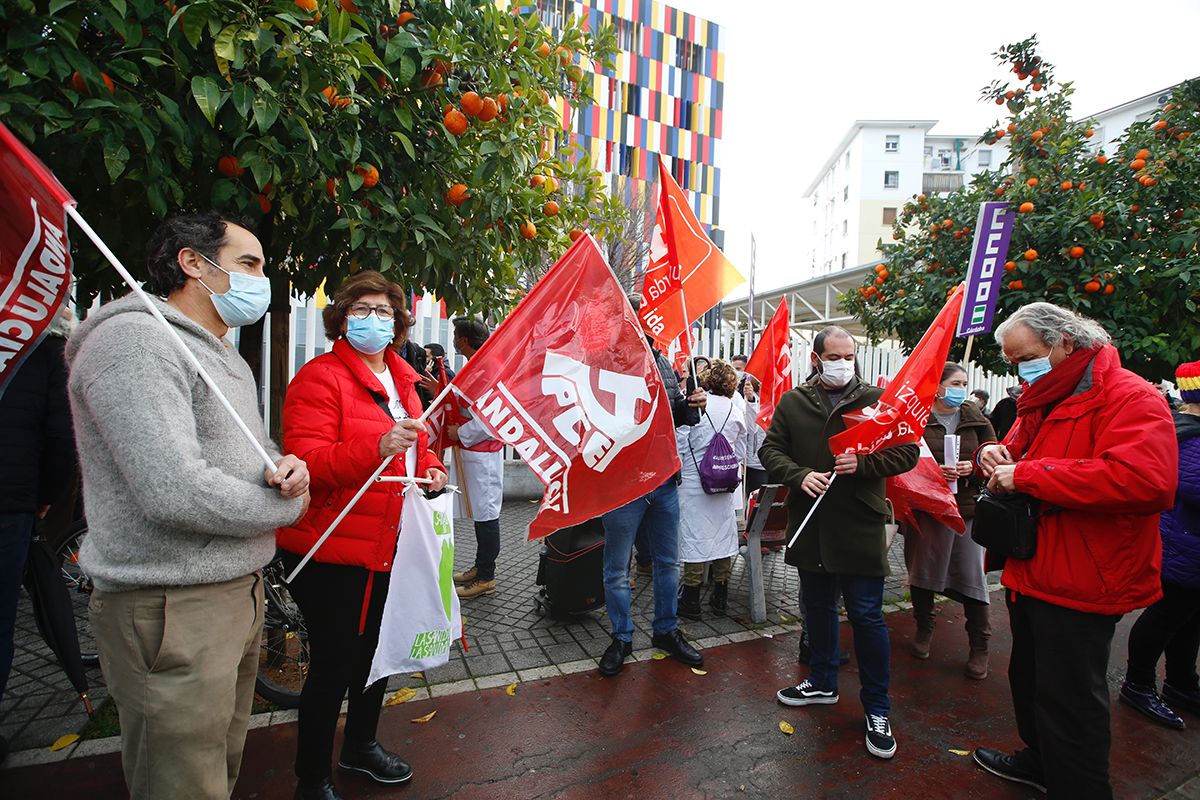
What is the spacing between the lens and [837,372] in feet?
11.8

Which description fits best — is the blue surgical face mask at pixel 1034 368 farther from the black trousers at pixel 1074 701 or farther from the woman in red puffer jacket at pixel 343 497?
the woman in red puffer jacket at pixel 343 497

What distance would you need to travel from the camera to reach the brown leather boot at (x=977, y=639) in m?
4.18

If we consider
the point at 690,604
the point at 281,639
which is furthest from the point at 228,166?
the point at 690,604

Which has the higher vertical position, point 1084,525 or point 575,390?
point 575,390

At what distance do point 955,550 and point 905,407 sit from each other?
68.2 inches

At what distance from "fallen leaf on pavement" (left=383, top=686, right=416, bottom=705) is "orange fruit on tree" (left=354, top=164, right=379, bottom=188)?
2.79 meters

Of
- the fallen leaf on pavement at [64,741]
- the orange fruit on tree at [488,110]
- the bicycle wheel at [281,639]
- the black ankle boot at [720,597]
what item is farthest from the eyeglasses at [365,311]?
the black ankle boot at [720,597]

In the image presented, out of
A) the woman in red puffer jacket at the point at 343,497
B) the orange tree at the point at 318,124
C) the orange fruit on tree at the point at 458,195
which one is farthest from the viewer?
the orange fruit on tree at the point at 458,195

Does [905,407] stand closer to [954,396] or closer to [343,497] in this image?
[954,396]

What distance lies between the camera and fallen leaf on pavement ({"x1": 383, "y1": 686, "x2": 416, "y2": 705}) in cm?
362

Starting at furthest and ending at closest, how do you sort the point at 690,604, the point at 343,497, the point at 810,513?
the point at 690,604
the point at 810,513
the point at 343,497

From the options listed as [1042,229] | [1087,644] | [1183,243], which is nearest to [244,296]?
[1087,644]

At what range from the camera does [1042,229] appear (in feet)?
19.5

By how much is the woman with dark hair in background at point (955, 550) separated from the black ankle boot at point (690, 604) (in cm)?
156
